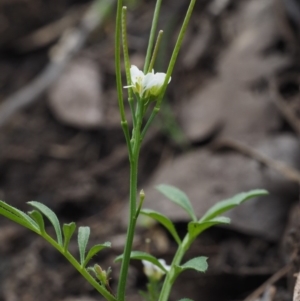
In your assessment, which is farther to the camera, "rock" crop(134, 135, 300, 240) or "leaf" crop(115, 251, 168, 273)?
"rock" crop(134, 135, 300, 240)

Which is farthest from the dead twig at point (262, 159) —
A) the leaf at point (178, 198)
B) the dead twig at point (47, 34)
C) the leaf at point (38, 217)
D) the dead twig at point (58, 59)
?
the dead twig at point (47, 34)

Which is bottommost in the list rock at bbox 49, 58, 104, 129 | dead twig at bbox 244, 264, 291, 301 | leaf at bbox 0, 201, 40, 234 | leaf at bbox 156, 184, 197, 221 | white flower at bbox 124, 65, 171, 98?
dead twig at bbox 244, 264, 291, 301

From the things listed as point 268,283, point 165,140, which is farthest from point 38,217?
point 165,140

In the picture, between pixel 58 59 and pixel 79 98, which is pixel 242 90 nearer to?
pixel 79 98

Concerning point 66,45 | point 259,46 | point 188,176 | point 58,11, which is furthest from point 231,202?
point 58,11

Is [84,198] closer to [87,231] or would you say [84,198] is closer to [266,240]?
[266,240]

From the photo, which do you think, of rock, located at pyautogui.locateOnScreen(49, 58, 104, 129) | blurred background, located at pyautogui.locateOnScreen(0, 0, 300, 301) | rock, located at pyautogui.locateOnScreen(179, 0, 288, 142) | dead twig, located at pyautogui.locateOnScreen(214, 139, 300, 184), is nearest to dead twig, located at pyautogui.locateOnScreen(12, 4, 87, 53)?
blurred background, located at pyautogui.locateOnScreen(0, 0, 300, 301)

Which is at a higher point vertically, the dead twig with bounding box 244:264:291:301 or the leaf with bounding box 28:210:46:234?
the leaf with bounding box 28:210:46:234

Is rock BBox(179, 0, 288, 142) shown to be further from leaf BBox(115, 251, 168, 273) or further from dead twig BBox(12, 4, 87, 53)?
leaf BBox(115, 251, 168, 273)
